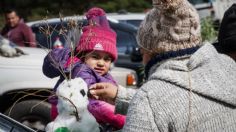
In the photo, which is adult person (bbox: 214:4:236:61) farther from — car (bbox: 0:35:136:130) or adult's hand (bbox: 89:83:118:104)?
car (bbox: 0:35:136:130)

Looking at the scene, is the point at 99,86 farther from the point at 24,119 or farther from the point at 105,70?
the point at 24,119

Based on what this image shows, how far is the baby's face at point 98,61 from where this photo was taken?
4207 mm

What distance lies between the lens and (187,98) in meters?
2.97

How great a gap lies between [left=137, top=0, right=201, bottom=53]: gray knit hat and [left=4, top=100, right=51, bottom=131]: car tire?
4.84 m

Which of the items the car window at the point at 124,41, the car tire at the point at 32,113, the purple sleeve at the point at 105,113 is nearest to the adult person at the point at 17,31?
the car window at the point at 124,41

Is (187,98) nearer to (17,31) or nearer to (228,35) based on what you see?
(228,35)

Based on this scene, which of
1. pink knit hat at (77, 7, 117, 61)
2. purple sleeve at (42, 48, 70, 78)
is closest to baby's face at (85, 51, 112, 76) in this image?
pink knit hat at (77, 7, 117, 61)

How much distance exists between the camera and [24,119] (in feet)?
26.1

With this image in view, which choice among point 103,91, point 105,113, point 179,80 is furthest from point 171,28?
point 105,113

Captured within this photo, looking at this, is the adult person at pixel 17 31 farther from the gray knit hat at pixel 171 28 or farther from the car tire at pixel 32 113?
the gray knit hat at pixel 171 28

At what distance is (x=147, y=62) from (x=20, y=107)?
4920 mm

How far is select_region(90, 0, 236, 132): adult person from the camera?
2.94 m

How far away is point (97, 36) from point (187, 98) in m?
1.47

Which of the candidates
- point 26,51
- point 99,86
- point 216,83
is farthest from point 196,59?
point 26,51
